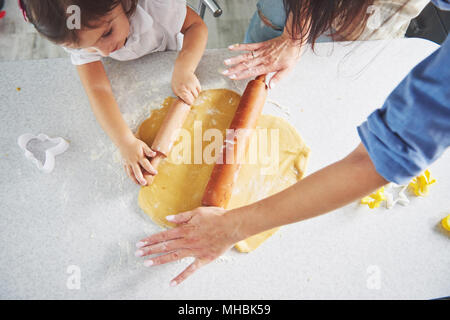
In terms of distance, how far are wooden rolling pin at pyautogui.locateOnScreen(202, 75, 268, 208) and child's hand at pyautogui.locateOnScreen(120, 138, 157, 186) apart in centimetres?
19

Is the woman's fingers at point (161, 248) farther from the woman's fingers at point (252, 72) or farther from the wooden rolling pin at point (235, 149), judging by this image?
the woman's fingers at point (252, 72)

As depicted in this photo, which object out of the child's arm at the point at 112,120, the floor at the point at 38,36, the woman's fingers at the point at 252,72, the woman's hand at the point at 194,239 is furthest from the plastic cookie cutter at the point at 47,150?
the floor at the point at 38,36

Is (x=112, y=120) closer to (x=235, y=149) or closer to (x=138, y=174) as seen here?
(x=138, y=174)

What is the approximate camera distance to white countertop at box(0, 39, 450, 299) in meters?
0.82

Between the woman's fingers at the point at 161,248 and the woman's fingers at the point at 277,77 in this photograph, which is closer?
the woman's fingers at the point at 161,248

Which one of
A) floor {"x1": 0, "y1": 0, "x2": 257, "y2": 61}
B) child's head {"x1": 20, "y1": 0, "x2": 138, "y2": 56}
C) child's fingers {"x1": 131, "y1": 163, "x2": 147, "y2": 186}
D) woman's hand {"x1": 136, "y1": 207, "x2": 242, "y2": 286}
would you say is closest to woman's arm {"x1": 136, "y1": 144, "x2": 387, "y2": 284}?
woman's hand {"x1": 136, "y1": 207, "x2": 242, "y2": 286}

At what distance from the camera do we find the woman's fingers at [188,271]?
2.60ft

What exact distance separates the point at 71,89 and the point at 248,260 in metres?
0.80

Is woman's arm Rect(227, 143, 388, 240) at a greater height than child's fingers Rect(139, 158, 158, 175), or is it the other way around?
woman's arm Rect(227, 143, 388, 240)

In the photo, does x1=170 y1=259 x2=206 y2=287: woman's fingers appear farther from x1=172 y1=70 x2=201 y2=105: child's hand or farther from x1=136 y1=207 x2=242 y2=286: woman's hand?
x1=172 y1=70 x2=201 y2=105: child's hand

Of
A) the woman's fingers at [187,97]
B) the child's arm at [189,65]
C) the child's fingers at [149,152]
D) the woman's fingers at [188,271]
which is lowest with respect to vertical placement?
the woman's fingers at [188,271]

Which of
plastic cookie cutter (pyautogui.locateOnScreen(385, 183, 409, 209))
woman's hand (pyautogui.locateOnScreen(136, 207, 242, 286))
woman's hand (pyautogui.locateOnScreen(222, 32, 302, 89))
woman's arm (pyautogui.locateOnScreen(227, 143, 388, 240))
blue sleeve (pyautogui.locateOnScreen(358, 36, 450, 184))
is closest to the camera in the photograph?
blue sleeve (pyautogui.locateOnScreen(358, 36, 450, 184))

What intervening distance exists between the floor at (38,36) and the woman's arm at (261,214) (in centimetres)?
136
